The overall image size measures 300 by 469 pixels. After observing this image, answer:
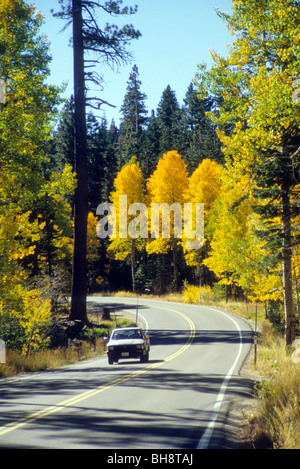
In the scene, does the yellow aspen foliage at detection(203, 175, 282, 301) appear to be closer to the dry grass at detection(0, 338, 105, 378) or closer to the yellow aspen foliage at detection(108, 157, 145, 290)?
the dry grass at detection(0, 338, 105, 378)

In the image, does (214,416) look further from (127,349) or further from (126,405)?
(127,349)

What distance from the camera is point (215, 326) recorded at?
33406mm

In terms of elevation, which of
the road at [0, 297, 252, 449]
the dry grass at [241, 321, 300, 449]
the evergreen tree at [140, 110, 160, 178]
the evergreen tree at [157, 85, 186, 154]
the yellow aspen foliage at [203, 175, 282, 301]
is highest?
the evergreen tree at [157, 85, 186, 154]

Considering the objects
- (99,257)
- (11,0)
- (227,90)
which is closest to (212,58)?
(227,90)

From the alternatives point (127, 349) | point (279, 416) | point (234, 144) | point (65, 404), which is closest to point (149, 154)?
point (127, 349)

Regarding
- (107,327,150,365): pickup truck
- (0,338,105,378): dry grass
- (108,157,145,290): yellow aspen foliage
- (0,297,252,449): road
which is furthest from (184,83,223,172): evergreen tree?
(0,297,252,449): road

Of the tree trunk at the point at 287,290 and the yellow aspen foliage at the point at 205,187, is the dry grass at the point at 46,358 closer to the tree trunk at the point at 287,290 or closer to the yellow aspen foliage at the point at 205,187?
the tree trunk at the point at 287,290

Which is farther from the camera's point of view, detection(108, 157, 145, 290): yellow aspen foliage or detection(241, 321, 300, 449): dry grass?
detection(108, 157, 145, 290): yellow aspen foliage

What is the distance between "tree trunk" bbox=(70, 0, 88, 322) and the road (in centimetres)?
437

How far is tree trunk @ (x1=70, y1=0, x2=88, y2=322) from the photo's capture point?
81.1 feet

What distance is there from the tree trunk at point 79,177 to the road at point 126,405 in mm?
4369
